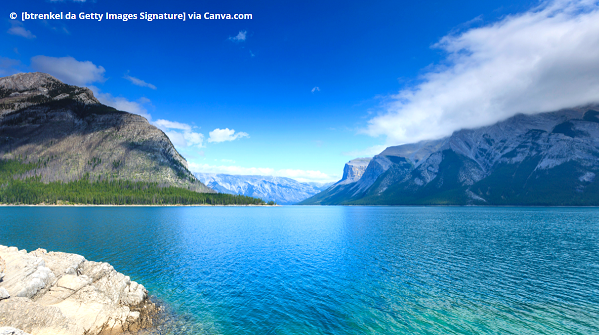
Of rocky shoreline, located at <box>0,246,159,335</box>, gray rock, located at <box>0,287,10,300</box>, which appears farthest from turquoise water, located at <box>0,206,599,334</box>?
gray rock, located at <box>0,287,10,300</box>

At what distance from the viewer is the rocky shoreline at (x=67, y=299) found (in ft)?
69.8

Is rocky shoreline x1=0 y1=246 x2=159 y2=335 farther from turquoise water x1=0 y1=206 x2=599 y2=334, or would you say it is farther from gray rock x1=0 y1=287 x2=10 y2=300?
turquoise water x1=0 y1=206 x2=599 y2=334

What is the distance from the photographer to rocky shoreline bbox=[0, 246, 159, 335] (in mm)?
21266

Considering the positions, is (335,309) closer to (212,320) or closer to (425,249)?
(212,320)

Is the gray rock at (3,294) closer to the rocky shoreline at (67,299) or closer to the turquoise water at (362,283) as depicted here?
the rocky shoreline at (67,299)

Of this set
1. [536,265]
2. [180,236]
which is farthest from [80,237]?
[536,265]

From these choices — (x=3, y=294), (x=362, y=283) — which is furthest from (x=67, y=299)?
(x=362, y=283)

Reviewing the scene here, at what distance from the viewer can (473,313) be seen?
28.4 m

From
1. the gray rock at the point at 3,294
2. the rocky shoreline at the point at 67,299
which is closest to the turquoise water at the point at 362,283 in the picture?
the rocky shoreline at the point at 67,299

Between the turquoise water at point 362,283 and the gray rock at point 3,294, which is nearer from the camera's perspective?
the gray rock at point 3,294

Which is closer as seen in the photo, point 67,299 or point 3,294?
point 3,294

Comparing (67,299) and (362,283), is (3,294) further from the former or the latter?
(362,283)

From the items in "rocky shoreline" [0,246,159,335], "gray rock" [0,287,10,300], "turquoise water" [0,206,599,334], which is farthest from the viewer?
"turquoise water" [0,206,599,334]

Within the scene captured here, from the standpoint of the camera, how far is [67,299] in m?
25.2
